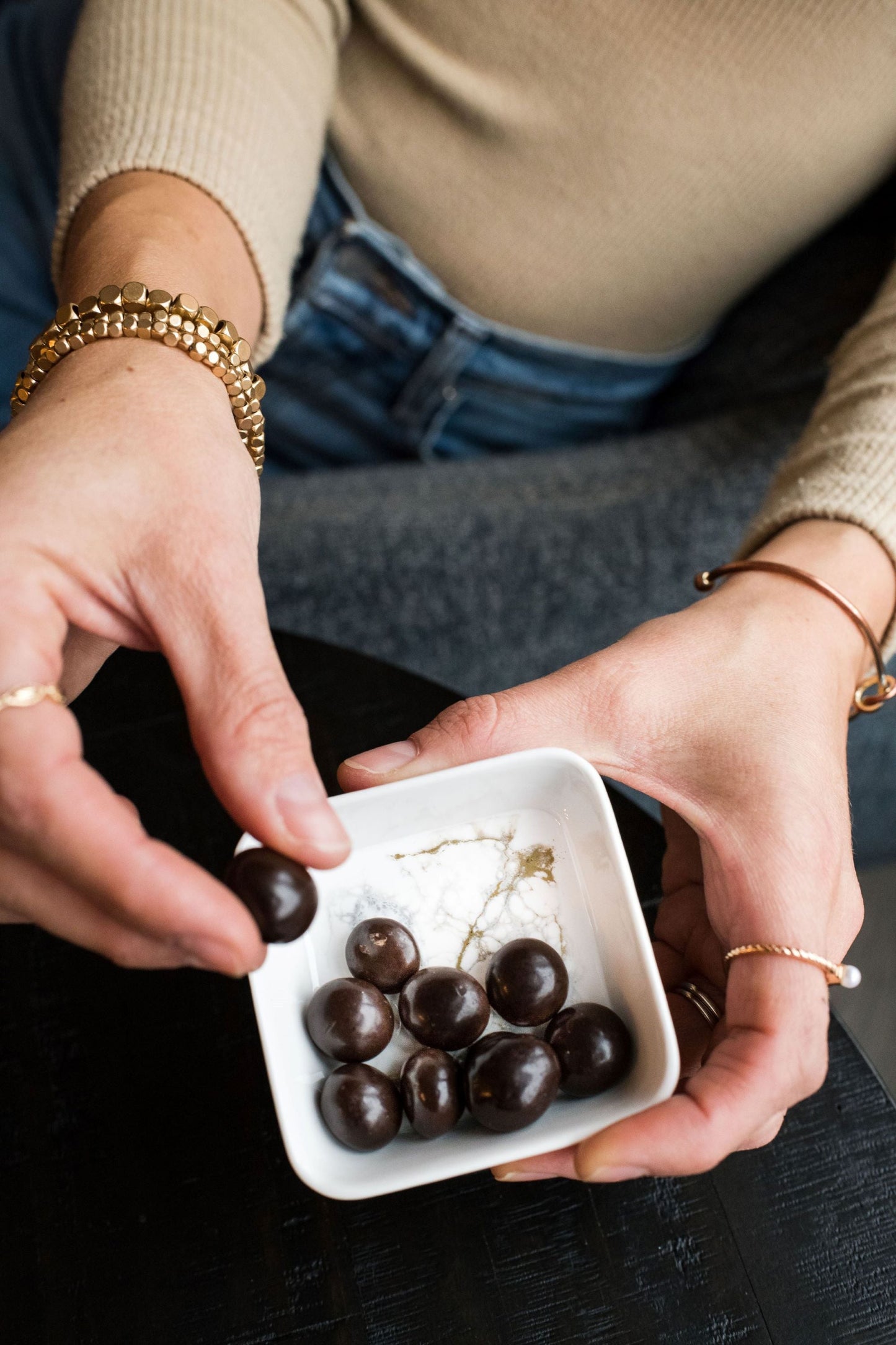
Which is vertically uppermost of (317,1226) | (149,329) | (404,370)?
(149,329)

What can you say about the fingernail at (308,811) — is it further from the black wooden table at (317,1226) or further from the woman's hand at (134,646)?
the black wooden table at (317,1226)

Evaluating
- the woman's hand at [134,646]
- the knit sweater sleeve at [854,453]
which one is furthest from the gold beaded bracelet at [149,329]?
the knit sweater sleeve at [854,453]

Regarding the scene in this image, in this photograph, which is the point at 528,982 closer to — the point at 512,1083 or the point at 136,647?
the point at 512,1083

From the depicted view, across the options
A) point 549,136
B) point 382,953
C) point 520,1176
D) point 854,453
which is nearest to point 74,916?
point 382,953

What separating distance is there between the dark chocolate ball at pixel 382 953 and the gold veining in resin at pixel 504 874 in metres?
0.05

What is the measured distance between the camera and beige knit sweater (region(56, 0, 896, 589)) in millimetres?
811

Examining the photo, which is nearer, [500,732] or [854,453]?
[500,732]

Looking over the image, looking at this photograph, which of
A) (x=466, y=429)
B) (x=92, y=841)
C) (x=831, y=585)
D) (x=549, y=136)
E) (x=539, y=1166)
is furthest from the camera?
(x=466, y=429)

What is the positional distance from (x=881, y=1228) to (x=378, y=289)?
993mm

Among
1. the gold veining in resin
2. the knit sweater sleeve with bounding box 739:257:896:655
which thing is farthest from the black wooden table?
the knit sweater sleeve with bounding box 739:257:896:655

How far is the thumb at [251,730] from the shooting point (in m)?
0.49

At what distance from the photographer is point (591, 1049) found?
553 millimetres

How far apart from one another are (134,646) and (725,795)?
1.33 ft

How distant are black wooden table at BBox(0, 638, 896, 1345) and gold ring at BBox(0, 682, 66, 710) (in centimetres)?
31
